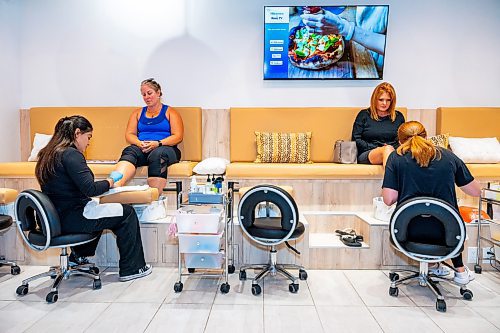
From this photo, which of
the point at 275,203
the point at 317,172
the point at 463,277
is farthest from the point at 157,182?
the point at 463,277

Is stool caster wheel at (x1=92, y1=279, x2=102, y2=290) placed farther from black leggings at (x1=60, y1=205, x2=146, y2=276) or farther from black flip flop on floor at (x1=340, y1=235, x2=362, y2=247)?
black flip flop on floor at (x1=340, y1=235, x2=362, y2=247)

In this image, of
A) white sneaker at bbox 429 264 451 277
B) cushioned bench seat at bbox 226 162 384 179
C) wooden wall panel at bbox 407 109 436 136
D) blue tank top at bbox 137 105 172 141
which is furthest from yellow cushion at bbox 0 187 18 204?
wooden wall panel at bbox 407 109 436 136

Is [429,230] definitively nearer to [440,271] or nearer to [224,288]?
[440,271]

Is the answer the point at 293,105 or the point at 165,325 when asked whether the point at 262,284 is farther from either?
the point at 293,105

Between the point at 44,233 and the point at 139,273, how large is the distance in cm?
78

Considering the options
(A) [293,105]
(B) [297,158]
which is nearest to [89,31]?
(A) [293,105]

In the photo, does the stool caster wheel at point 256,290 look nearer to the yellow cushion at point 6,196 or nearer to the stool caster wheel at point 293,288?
the stool caster wheel at point 293,288

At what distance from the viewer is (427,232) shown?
8.49 feet

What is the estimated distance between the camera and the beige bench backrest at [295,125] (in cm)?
460

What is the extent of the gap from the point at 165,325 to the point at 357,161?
268cm

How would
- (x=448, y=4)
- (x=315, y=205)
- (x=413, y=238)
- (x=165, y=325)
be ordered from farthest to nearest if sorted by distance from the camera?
(x=448, y=4), (x=315, y=205), (x=413, y=238), (x=165, y=325)

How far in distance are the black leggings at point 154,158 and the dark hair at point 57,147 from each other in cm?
92

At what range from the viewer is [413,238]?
103 inches

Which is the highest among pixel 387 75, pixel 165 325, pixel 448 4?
pixel 448 4
